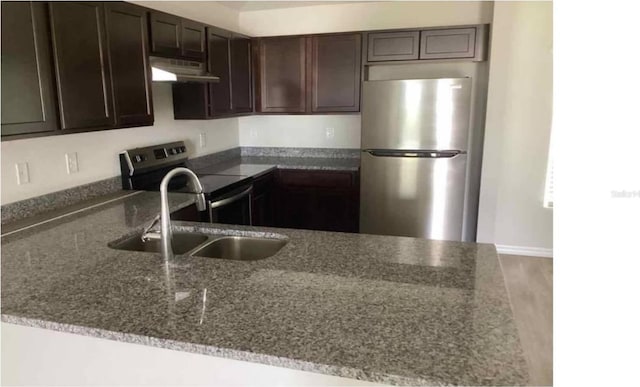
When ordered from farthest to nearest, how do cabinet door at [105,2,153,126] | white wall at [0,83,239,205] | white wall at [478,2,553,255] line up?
white wall at [478,2,553,255] → cabinet door at [105,2,153,126] → white wall at [0,83,239,205]

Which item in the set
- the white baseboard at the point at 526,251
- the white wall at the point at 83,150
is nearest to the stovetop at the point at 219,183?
the white wall at the point at 83,150

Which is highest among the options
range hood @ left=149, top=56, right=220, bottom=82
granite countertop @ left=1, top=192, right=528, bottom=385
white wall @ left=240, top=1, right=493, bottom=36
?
white wall @ left=240, top=1, right=493, bottom=36

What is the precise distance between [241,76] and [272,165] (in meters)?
0.82

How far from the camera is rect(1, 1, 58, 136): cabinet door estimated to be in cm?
166

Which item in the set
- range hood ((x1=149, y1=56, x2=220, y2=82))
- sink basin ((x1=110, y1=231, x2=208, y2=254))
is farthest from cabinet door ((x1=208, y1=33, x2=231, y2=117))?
sink basin ((x1=110, y1=231, x2=208, y2=254))

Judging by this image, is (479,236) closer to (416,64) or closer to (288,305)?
(416,64)

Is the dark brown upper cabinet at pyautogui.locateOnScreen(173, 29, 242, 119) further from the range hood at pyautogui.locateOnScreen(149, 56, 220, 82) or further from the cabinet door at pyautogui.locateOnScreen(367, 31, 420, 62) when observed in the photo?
the cabinet door at pyautogui.locateOnScreen(367, 31, 420, 62)

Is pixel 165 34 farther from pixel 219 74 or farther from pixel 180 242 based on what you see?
pixel 180 242

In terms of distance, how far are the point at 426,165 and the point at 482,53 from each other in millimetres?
1073

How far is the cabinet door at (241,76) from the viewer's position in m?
3.58

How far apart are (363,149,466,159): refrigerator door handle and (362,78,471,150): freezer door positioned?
0.03m

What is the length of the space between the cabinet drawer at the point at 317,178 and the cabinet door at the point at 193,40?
1.20 m
